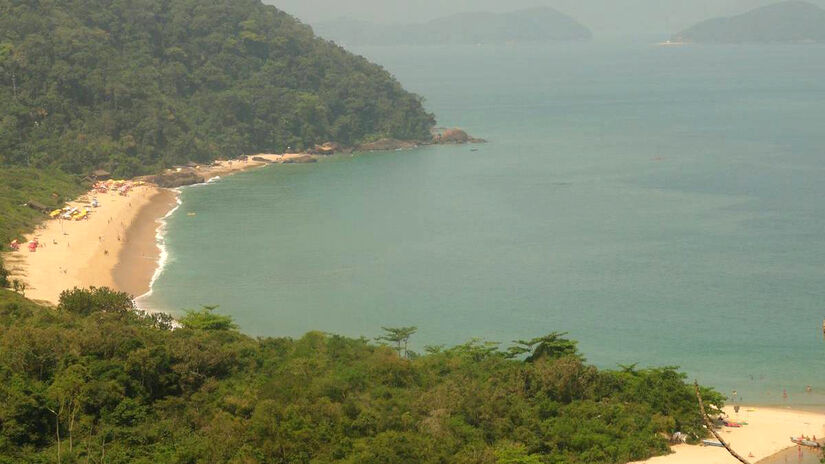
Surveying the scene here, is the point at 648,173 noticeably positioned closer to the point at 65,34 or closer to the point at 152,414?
the point at 65,34

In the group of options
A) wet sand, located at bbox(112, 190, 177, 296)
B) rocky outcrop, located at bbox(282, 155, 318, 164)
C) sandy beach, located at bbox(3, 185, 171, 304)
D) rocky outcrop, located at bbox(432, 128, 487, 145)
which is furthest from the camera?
rocky outcrop, located at bbox(432, 128, 487, 145)

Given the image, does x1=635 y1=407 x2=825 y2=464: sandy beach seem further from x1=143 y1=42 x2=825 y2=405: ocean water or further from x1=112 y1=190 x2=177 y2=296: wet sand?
x1=112 y1=190 x2=177 y2=296: wet sand

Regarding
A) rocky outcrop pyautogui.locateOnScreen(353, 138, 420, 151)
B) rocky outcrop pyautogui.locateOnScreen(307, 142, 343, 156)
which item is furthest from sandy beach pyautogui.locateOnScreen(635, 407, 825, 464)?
rocky outcrop pyautogui.locateOnScreen(353, 138, 420, 151)

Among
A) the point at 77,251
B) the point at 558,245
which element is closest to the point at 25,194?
the point at 77,251

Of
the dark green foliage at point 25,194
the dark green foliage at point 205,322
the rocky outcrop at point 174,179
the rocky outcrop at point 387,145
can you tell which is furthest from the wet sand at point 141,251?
the rocky outcrop at point 387,145

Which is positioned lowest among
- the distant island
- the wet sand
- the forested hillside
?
the wet sand

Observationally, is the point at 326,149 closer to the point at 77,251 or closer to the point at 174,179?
the point at 174,179

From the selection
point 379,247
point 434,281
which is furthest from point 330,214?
point 434,281
